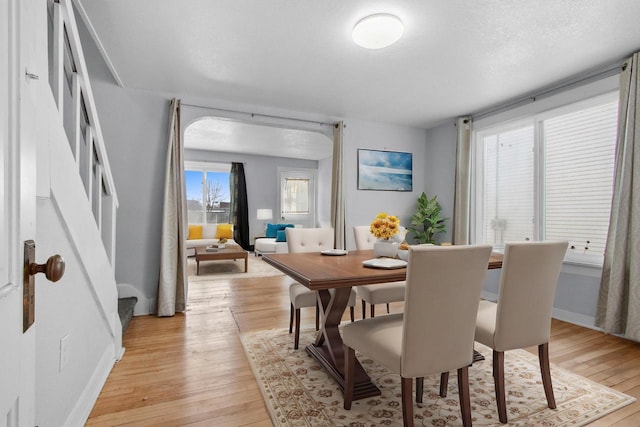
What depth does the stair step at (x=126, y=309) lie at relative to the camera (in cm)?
280

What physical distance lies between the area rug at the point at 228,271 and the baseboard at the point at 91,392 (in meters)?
2.86

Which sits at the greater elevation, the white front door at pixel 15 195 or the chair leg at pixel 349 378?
the white front door at pixel 15 195

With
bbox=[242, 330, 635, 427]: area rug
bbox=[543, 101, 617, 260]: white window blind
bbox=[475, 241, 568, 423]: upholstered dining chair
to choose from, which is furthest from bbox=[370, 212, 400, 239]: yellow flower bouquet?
bbox=[543, 101, 617, 260]: white window blind

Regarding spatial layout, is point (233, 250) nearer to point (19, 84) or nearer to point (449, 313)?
point (449, 313)

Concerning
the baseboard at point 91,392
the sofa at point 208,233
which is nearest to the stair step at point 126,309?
the baseboard at point 91,392

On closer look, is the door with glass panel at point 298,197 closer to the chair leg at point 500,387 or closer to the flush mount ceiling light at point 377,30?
the flush mount ceiling light at point 377,30

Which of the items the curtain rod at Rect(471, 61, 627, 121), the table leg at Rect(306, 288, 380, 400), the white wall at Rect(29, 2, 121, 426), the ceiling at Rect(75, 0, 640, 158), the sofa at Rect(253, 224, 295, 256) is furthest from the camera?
the sofa at Rect(253, 224, 295, 256)

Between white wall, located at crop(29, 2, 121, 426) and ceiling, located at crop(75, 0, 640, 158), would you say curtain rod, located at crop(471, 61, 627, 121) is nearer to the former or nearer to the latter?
ceiling, located at crop(75, 0, 640, 158)

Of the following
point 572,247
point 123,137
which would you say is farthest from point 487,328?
point 123,137

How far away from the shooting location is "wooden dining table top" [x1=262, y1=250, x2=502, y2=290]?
1654 mm

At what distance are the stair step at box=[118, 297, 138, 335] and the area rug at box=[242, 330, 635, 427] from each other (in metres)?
1.28

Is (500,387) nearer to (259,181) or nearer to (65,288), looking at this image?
(65,288)

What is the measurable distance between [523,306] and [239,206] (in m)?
7.18

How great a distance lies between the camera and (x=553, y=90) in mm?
3355
